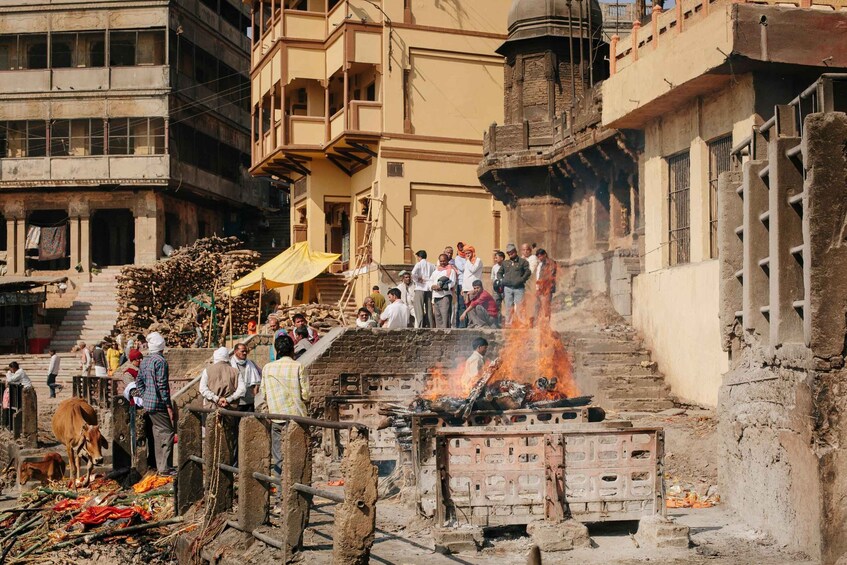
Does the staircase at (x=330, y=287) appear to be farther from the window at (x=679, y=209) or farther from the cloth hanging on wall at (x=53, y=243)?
the window at (x=679, y=209)

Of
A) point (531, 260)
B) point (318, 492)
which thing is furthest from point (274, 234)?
point (318, 492)

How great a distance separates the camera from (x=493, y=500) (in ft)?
31.7

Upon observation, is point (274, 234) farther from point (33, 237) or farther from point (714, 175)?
point (714, 175)

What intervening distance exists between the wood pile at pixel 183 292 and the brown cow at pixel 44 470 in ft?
60.4

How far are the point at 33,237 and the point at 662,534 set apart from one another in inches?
1431

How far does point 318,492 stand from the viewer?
7.80 meters

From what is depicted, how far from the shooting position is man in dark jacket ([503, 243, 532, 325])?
1917 centimetres

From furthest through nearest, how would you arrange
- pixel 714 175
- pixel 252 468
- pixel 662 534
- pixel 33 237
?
pixel 33 237 → pixel 714 175 → pixel 662 534 → pixel 252 468

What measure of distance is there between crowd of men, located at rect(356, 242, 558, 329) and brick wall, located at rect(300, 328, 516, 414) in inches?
22.3

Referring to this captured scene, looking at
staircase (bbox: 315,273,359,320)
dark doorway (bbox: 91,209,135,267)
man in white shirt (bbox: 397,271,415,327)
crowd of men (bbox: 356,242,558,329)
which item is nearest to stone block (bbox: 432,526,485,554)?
crowd of men (bbox: 356,242,558,329)

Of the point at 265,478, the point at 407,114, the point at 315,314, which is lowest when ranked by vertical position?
the point at 265,478

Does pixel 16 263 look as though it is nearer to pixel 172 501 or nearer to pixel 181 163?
pixel 181 163

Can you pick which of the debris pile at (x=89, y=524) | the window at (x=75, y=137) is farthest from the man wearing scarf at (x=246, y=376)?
the window at (x=75, y=137)

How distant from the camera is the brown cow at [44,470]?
14.8m
